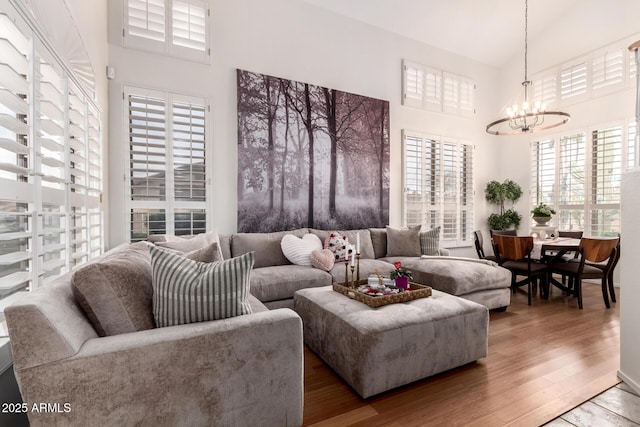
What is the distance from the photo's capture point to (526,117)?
402cm

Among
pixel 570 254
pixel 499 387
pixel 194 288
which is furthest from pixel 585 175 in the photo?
pixel 194 288

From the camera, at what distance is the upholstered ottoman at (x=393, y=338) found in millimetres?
1788

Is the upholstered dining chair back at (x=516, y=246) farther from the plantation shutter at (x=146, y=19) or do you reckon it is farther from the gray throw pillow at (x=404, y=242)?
the plantation shutter at (x=146, y=19)

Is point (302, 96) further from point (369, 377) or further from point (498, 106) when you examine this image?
point (498, 106)

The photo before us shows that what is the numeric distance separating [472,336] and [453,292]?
1045 mm

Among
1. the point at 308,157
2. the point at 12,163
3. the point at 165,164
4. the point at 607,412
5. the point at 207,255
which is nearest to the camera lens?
the point at 12,163

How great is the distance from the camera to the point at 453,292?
3.13 metres

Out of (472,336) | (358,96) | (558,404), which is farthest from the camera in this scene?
(358,96)

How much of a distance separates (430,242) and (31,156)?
165 inches

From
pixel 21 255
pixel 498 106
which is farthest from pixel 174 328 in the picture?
pixel 498 106

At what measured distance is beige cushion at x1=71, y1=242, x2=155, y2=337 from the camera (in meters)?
1.20

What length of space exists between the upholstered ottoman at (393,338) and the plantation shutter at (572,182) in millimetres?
4008

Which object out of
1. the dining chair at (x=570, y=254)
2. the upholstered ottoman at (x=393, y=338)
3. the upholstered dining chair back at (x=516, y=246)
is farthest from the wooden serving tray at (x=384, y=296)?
the dining chair at (x=570, y=254)

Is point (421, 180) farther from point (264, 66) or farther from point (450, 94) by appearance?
point (264, 66)
